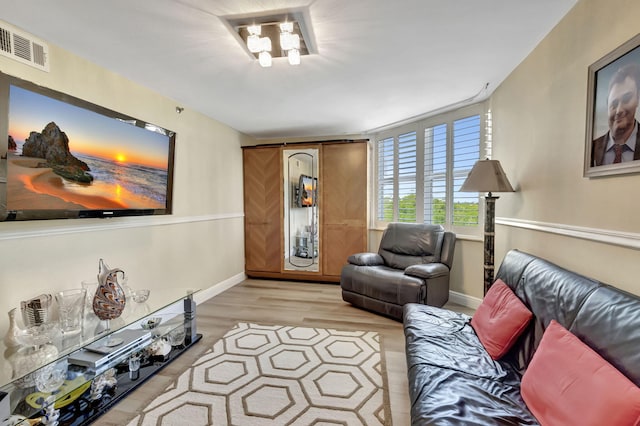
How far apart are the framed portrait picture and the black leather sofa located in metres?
0.57

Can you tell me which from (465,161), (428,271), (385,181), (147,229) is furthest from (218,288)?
(465,161)

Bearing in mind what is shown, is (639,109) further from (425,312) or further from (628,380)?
(425,312)

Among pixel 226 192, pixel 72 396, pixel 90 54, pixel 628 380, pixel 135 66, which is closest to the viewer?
pixel 628 380

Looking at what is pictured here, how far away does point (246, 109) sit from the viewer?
11.4 feet

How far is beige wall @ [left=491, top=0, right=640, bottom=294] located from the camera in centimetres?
137

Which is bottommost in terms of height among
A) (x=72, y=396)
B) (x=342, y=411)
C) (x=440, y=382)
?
(x=342, y=411)

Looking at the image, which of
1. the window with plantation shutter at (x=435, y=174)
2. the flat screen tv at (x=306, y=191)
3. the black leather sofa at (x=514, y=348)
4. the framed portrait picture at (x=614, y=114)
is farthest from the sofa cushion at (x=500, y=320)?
the flat screen tv at (x=306, y=191)

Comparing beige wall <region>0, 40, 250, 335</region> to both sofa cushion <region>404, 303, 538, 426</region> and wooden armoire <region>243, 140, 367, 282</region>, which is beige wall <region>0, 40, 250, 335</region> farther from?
sofa cushion <region>404, 303, 538, 426</region>

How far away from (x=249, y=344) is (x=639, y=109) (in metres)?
2.84

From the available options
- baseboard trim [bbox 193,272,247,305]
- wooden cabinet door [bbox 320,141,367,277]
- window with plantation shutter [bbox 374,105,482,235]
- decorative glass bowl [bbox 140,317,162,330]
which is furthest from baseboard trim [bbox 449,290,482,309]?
decorative glass bowl [bbox 140,317,162,330]

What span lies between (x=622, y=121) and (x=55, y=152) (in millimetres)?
3178

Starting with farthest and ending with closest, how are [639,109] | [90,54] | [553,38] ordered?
[90,54] < [553,38] < [639,109]

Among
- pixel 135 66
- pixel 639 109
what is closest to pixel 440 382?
pixel 639 109

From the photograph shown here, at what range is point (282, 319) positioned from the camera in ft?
10.2
